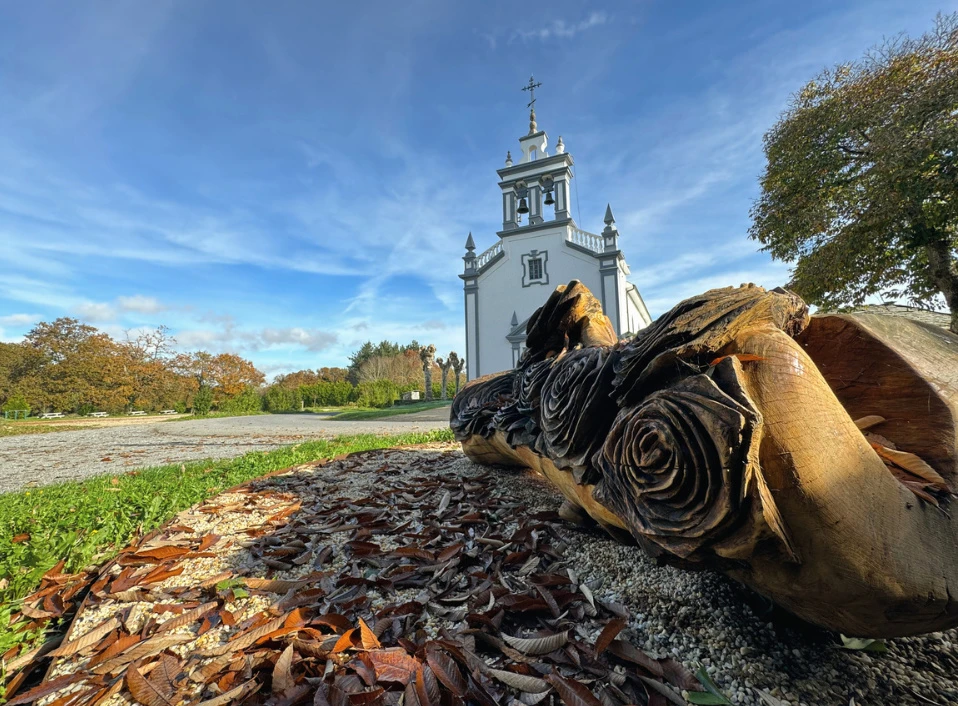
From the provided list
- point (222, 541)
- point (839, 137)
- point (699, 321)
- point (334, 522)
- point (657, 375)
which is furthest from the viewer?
point (839, 137)

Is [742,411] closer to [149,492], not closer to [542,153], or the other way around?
[149,492]

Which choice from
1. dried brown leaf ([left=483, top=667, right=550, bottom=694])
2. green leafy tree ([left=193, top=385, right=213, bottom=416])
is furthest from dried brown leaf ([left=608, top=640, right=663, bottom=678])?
green leafy tree ([left=193, top=385, right=213, bottom=416])

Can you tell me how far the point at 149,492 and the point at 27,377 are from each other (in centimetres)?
3148

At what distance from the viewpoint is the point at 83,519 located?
8.56ft

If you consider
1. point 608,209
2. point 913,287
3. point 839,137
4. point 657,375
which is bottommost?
point 657,375

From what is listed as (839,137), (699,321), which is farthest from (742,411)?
(839,137)

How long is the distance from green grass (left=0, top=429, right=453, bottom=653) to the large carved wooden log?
2.42m

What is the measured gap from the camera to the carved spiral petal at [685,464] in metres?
0.98

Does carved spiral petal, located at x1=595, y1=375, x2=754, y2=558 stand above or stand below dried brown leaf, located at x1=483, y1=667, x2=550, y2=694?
above

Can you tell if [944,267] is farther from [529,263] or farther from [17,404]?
[17,404]

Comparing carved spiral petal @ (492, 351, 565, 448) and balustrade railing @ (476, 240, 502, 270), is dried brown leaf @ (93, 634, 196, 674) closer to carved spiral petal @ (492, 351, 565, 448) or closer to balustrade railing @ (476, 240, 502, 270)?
carved spiral petal @ (492, 351, 565, 448)

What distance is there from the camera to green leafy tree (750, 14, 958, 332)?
751cm

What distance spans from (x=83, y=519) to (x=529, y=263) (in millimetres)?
21474

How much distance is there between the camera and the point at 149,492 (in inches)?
131
